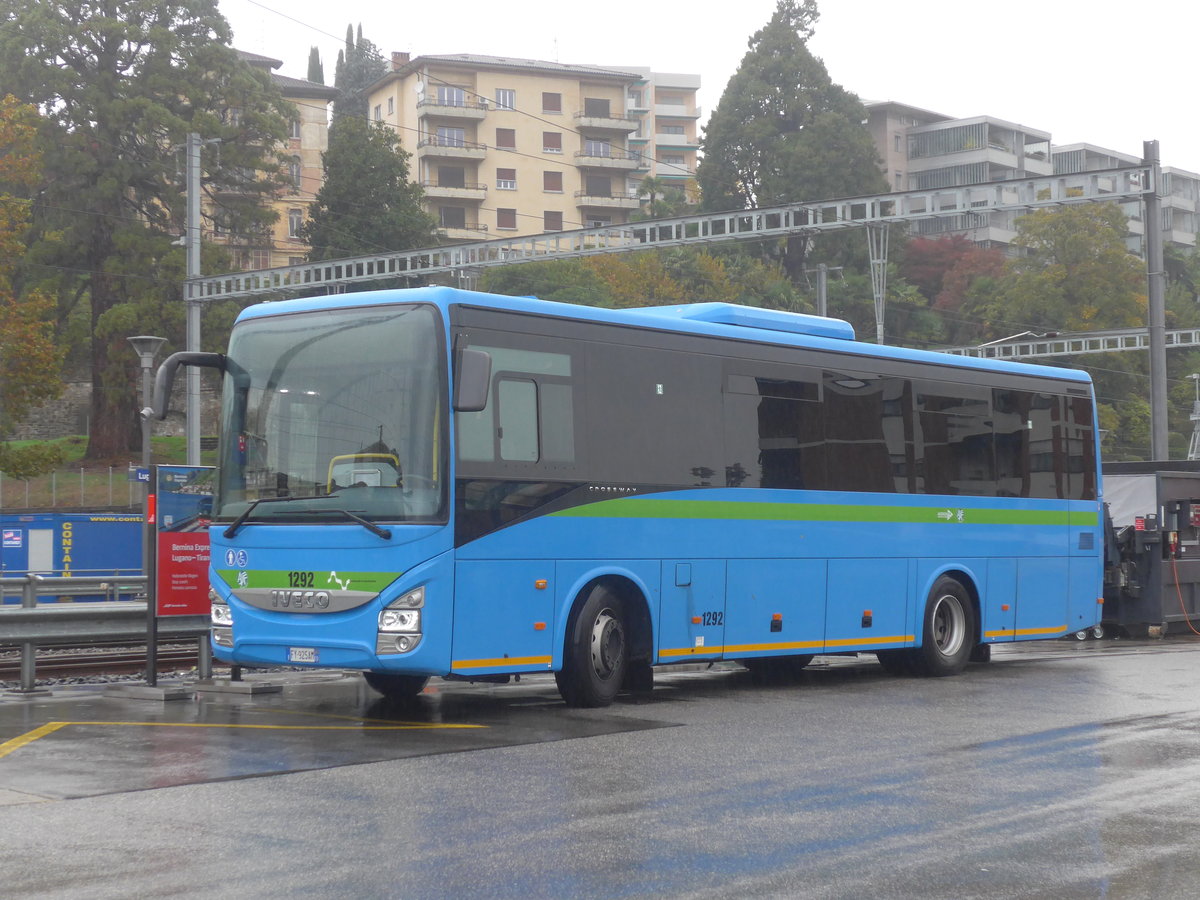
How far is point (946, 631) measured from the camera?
679 inches

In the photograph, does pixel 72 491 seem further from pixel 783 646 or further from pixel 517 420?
pixel 517 420

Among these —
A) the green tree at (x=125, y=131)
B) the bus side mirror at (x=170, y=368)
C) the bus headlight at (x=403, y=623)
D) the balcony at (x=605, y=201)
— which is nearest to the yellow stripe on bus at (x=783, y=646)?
the bus headlight at (x=403, y=623)

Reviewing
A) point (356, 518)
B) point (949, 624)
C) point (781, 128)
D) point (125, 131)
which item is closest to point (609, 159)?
point (781, 128)

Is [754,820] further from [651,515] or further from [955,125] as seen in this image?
[955,125]

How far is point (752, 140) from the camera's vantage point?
9194 centimetres

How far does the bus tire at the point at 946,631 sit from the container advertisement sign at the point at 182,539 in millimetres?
7148

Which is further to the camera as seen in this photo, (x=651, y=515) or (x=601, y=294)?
(x=601, y=294)

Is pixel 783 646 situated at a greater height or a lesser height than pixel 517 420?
lesser

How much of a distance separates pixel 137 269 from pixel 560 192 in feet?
185

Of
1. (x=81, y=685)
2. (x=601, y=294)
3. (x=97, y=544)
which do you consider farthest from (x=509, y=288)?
(x=81, y=685)

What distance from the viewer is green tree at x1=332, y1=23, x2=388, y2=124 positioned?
11625 cm

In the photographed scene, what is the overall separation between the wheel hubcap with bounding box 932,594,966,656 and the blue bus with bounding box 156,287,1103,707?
0.02 m

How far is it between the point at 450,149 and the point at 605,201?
11.7 meters

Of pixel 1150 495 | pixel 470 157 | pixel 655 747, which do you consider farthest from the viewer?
pixel 470 157
